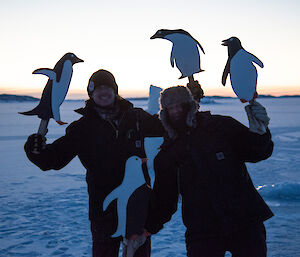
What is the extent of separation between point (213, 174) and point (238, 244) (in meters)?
0.38

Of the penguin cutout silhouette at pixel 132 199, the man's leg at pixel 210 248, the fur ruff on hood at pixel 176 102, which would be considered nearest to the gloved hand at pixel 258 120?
the fur ruff on hood at pixel 176 102

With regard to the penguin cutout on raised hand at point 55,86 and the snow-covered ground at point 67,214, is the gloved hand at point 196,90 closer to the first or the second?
the penguin cutout on raised hand at point 55,86

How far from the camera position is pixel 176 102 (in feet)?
5.83

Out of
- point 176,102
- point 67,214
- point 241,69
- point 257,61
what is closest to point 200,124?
point 176,102

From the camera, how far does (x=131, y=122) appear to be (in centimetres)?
219

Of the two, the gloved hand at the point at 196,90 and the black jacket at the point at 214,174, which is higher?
the gloved hand at the point at 196,90

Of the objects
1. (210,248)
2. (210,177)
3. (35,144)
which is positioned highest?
(35,144)

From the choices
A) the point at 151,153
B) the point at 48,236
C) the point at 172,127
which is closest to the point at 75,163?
the point at 48,236

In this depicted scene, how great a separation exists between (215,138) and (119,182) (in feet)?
2.37

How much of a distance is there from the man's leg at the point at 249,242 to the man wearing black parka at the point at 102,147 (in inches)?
26.8

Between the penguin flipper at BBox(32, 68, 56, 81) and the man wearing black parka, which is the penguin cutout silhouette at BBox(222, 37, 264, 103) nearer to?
the man wearing black parka

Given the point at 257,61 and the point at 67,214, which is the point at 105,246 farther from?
the point at 67,214

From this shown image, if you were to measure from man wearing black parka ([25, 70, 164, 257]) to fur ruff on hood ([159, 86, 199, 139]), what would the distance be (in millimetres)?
413

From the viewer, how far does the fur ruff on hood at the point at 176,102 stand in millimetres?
1769
